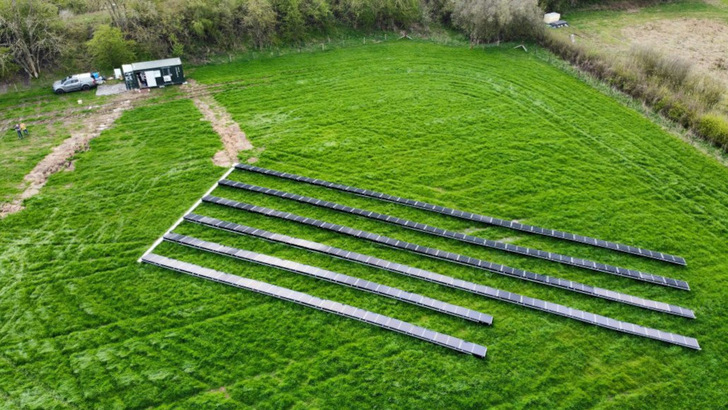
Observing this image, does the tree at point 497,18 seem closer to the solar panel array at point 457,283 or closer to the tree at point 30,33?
the solar panel array at point 457,283

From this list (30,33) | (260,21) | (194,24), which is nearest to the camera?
(30,33)

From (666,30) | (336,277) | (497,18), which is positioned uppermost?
(497,18)

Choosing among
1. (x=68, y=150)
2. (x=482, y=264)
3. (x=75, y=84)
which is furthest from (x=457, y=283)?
(x=75, y=84)

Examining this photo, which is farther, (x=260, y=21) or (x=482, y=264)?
(x=260, y=21)

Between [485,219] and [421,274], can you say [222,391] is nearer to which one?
[421,274]

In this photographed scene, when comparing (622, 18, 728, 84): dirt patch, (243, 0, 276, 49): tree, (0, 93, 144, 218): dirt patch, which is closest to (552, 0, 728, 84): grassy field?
(622, 18, 728, 84): dirt patch

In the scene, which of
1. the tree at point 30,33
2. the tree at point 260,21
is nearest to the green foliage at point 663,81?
the tree at point 260,21

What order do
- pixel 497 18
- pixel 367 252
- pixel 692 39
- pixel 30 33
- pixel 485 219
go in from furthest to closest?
pixel 692 39 < pixel 497 18 < pixel 30 33 < pixel 485 219 < pixel 367 252
